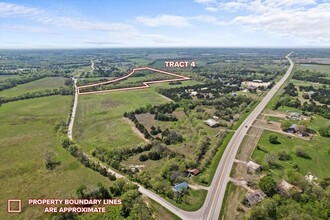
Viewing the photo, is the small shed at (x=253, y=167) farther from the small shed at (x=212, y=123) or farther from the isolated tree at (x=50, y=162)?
the isolated tree at (x=50, y=162)

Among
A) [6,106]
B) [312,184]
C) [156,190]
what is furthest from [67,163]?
[6,106]

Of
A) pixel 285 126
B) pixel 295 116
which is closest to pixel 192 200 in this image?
pixel 285 126

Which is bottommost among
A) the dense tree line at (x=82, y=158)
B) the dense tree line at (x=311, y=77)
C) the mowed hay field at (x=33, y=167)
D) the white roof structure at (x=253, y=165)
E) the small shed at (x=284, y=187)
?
the mowed hay field at (x=33, y=167)

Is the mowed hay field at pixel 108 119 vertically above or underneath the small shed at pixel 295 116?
underneath

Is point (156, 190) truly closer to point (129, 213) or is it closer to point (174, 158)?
point (129, 213)

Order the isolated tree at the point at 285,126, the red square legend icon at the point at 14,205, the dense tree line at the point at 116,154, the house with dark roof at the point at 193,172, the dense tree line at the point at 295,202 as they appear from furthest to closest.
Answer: the isolated tree at the point at 285,126
the dense tree line at the point at 116,154
the house with dark roof at the point at 193,172
the red square legend icon at the point at 14,205
the dense tree line at the point at 295,202

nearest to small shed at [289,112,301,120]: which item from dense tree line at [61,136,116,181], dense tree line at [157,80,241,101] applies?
dense tree line at [157,80,241,101]

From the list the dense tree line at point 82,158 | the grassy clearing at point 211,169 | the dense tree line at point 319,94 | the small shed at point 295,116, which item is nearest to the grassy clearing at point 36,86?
the dense tree line at point 82,158

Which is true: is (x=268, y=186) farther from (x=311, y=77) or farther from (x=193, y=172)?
(x=311, y=77)
